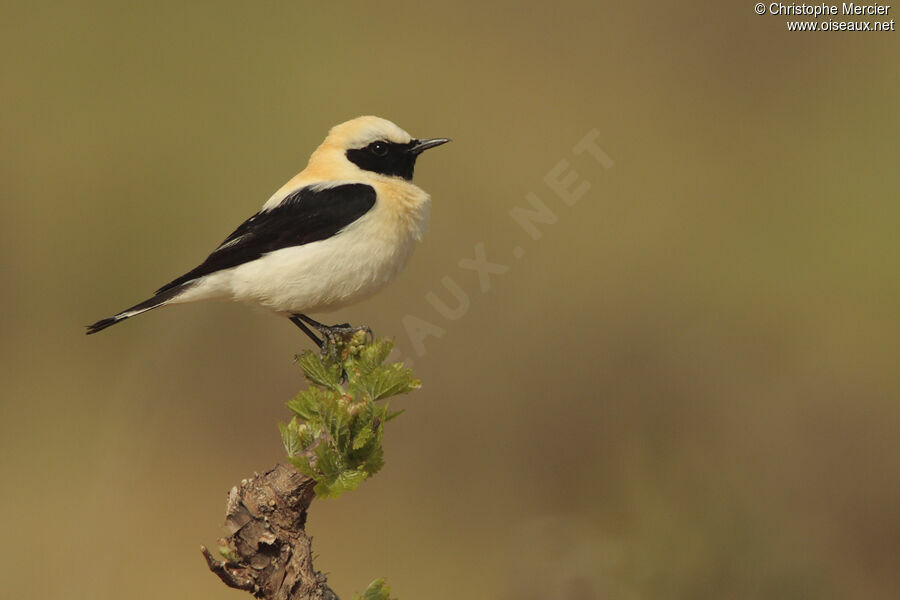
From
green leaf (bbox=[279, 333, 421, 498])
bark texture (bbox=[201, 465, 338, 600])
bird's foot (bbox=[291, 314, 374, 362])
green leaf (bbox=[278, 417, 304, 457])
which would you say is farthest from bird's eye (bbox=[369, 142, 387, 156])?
bark texture (bbox=[201, 465, 338, 600])

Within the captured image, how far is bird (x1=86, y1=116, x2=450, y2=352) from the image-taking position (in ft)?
12.2

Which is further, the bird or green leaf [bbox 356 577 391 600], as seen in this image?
the bird

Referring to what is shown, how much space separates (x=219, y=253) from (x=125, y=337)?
3.74 m

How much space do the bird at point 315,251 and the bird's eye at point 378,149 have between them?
0.09 meters

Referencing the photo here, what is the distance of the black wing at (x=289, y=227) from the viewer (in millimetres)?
3816

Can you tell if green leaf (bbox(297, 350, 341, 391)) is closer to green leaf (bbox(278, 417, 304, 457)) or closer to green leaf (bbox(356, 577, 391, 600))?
green leaf (bbox(278, 417, 304, 457))

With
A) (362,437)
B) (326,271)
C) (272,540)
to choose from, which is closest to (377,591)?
(272,540)

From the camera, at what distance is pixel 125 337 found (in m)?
7.16

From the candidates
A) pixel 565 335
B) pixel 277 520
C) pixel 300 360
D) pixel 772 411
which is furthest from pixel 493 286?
pixel 277 520

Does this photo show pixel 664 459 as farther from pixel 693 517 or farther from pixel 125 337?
pixel 125 337

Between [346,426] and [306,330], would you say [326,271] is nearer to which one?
[306,330]

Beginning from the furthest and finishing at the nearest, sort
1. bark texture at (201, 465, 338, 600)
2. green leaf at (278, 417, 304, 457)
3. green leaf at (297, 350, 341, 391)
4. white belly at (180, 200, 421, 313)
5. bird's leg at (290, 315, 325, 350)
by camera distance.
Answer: bird's leg at (290, 315, 325, 350)
white belly at (180, 200, 421, 313)
green leaf at (297, 350, 341, 391)
green leaf at (278, 417, 304, 457)
bark texture at (201, 465, 338, 600)

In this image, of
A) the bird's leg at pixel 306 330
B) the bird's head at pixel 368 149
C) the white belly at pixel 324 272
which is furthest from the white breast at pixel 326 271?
the bird's head at pixel 368 149

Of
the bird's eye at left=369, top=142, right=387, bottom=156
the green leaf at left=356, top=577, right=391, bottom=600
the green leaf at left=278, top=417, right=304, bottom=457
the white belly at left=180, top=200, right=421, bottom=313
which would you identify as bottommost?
the green leaf at left=356, top=577, right=391, bottom=600
